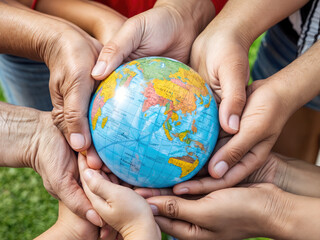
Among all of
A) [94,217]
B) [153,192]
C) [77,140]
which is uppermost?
[77,140]

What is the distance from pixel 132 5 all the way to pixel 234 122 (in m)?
1.26

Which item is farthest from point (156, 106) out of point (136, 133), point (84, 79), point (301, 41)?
point (301, 41)

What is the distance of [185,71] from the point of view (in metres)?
1.96

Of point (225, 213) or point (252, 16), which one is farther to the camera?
point (252, 16)

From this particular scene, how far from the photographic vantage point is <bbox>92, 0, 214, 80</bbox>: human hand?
2.02 metres

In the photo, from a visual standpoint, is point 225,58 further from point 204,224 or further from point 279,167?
point 204,224

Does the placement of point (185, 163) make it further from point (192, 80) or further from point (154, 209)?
point (192, 80)

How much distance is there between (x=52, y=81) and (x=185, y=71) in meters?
0.76

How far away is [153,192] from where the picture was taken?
2.00 metres

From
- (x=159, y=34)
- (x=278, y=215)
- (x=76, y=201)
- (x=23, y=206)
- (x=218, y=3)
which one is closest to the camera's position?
(x=278, y=215)

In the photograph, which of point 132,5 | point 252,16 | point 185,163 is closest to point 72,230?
point 185,163

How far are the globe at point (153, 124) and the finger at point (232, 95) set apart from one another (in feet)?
0.21

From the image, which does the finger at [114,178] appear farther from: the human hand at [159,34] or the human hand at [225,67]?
the human hand at [225,67]

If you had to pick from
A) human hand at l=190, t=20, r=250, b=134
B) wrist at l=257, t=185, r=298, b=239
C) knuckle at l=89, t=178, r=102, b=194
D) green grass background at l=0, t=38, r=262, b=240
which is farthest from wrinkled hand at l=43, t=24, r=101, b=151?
green grass background at l=0, t=38, r=262, b=240
